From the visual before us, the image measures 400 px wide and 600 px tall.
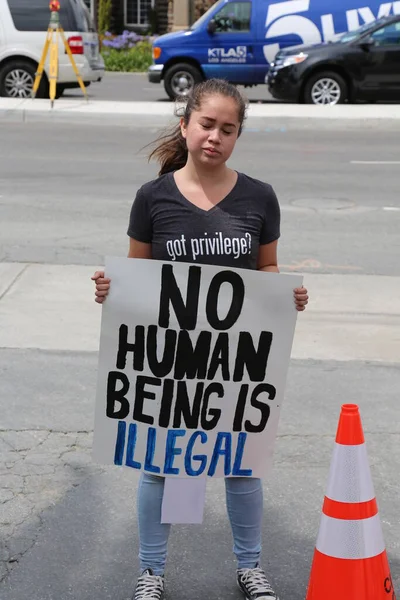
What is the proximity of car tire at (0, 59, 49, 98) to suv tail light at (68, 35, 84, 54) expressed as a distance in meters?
0.82

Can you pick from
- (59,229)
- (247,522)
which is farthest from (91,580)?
(59,229)

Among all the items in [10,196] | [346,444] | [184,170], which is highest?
[184,170]

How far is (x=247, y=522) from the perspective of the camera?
11.5 ft

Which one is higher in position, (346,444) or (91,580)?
(346,444)

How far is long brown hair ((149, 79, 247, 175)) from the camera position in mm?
3338

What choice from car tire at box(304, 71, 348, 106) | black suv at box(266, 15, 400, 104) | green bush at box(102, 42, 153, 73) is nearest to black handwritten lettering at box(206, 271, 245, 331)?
black suv at box(266, 15, 400, 104)

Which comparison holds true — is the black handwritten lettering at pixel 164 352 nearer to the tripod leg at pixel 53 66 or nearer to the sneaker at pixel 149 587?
the sneaker at pixel 149 587

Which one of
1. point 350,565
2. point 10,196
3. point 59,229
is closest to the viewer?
point 350,565

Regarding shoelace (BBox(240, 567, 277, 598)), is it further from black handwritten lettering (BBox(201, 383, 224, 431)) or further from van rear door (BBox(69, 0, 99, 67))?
van rear door (BBox(69, 0, 99, 67))

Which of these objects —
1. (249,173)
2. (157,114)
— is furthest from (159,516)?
(157,114)

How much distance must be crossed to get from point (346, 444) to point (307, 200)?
7.90m

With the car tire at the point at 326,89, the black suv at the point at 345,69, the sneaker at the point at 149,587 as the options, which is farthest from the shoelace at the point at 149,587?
the car tire at the point at 326,89

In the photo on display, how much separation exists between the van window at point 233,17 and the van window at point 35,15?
299cm

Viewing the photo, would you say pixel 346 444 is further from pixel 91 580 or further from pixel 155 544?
pixel 91 580
